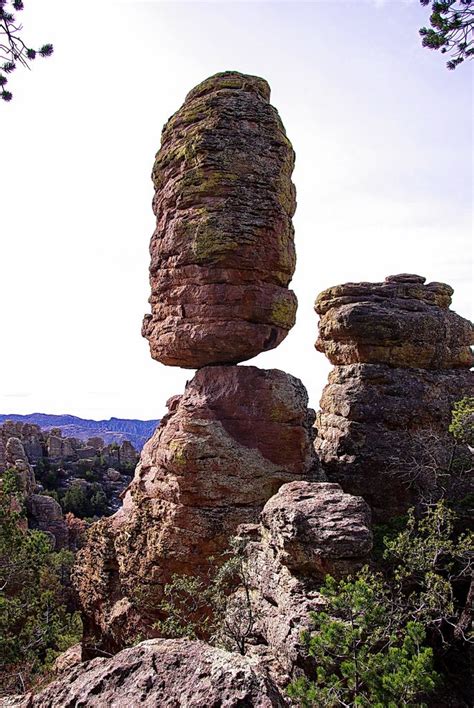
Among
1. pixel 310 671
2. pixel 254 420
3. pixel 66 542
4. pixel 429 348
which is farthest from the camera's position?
pixel 66 542

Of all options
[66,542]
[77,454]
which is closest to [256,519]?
[66,542]

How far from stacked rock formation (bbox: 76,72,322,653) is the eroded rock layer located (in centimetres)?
4

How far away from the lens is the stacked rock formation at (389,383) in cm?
1842

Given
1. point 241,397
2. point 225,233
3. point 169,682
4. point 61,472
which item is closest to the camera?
point 169,682

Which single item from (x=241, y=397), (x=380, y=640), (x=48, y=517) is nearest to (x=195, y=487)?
(x=241, y=397)

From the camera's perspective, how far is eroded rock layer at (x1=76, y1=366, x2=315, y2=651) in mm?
15023

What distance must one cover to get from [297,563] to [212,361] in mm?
8150

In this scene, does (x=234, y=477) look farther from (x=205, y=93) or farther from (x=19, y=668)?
(x=205, y=93)

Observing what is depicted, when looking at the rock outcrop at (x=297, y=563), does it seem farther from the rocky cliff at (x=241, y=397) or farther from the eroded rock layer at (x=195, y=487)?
the eroded rock layer at (x=195, y=487)

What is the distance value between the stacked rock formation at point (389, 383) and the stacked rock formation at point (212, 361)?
3157 millimetres

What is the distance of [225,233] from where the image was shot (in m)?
16.3

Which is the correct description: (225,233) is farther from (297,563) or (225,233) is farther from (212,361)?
(297,563)

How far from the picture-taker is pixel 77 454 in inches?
3381

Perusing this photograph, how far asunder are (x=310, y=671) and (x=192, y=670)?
15.5 ft
